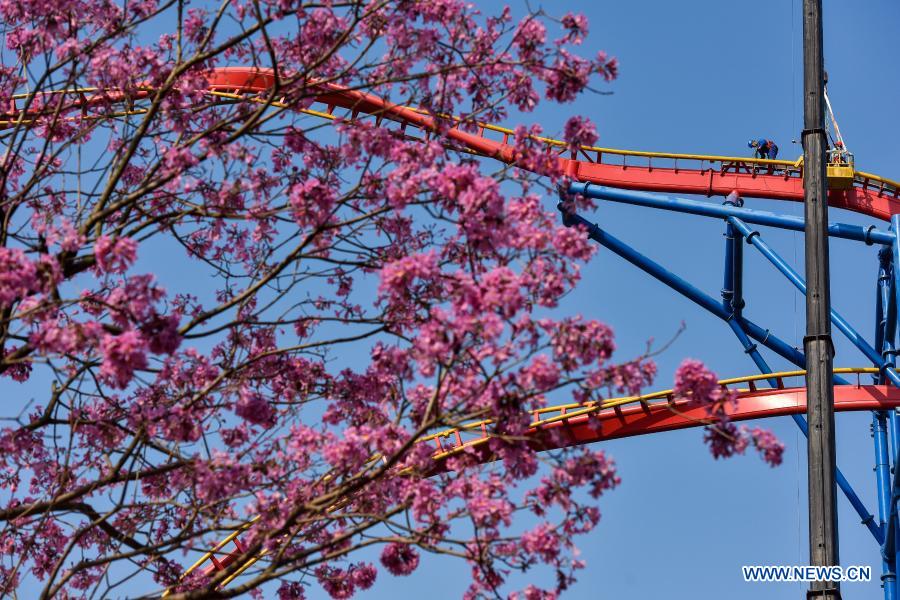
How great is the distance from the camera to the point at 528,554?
695 centimetres

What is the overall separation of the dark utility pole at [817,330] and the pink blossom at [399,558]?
9.23ft

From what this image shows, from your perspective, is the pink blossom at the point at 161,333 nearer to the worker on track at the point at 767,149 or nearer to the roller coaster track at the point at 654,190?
the roller coaster track at the point at 654,190

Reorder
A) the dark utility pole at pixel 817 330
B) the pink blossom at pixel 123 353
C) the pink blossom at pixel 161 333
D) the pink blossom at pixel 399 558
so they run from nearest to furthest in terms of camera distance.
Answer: the pink blossom at pixel 123 353, the pink blossom at pixel 161 333, the pink blossom at pixel 399 558, the dark utility pole at pixel 817 330

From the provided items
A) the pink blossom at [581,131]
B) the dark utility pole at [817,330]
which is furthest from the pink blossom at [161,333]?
the dark utility pole at [817,330]

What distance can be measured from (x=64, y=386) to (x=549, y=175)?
2.96 m

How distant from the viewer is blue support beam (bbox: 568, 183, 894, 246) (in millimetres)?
20516

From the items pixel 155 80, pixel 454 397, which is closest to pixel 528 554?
pixel 454 397

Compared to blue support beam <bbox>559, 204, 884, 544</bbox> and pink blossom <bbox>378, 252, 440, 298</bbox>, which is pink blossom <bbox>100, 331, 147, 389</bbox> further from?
blue support beam <bbox>559, 204, 884, 544</bbox>

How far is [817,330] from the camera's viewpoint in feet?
31.9

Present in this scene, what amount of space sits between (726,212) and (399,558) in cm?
1538

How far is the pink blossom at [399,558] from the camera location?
7.40 meters

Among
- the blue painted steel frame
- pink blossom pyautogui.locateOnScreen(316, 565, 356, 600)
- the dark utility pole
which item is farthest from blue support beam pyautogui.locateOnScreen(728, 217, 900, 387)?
pink blossom pyautogui.locateOnScreen(316, 565, 356, 600)

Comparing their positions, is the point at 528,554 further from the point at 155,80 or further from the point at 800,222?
the point at 800,222

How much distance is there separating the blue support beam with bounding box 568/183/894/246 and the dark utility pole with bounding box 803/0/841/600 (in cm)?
892
